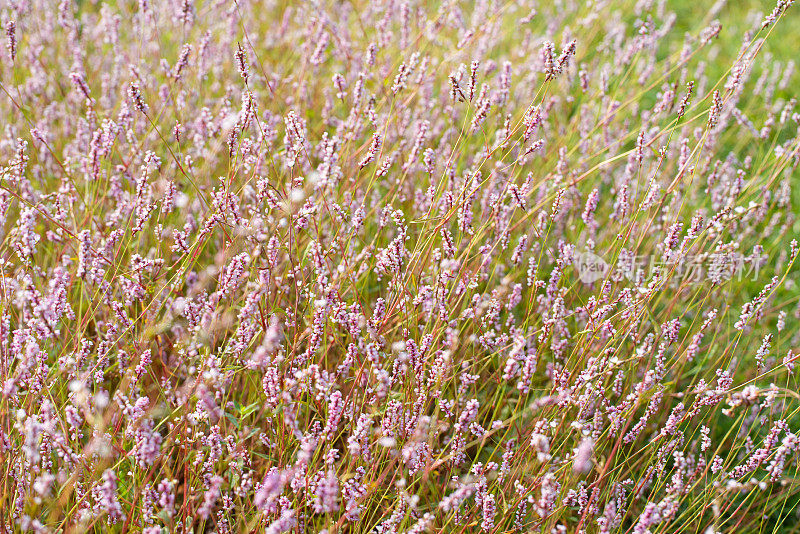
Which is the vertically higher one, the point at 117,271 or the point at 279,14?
the point at 279,14

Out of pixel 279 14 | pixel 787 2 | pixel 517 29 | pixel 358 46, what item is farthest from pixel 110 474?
pixel 517 29

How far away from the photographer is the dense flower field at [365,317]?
5.66ft

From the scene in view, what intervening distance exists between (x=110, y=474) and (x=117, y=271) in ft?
2.33

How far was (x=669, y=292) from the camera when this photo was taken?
293cm

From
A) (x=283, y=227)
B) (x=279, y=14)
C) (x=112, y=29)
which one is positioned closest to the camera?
(x=283, y=227)

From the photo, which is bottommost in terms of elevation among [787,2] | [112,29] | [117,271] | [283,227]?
[117,271]

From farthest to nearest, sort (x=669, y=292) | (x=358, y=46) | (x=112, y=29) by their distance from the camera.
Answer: (x=358, y=46), (x=112, y=29), (x=669, y=292)

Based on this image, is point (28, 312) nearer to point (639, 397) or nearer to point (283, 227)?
point (283, 227)

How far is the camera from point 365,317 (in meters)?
2.32

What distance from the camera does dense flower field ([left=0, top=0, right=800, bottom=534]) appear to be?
172 centimetres

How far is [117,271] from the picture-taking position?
6.30 feet

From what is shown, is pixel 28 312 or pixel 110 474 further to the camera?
pixel 28 312

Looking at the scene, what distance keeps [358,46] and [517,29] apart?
1.28 meters

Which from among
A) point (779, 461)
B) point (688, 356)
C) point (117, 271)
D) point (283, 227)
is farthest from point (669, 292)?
point (117, 271)
